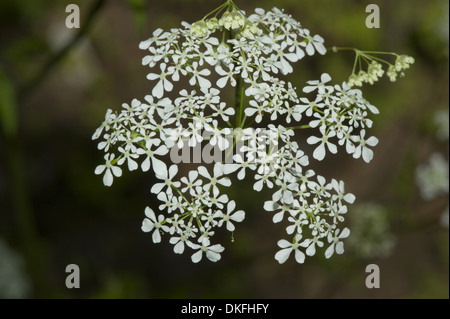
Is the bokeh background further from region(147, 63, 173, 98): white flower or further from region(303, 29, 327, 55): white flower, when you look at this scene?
region(147, 63, 173, 98): white flower

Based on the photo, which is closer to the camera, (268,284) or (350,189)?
(268,284)

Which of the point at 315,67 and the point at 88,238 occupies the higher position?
the point at 315,67

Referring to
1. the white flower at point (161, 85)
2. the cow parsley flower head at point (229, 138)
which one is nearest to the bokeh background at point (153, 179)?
the cow parsley flower head at point (229, 138)

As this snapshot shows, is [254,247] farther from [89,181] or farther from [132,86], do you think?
[132,86]

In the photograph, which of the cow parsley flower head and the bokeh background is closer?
the cow parsley flower head

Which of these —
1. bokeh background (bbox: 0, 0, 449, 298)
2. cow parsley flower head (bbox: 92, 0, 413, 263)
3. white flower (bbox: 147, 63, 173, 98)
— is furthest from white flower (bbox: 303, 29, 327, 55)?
bokeh background (bbox: 0, 0, 449, 298)

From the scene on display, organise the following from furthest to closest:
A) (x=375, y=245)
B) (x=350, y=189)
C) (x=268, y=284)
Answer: (x=350, y=189) < (x=268, y=284) < (x=375, y=245)

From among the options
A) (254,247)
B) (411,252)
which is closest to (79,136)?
(254,247)

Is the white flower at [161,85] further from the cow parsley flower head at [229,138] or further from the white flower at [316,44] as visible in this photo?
the white flower at [316,44]

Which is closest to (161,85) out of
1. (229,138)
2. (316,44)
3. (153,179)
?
(229,138)
